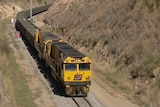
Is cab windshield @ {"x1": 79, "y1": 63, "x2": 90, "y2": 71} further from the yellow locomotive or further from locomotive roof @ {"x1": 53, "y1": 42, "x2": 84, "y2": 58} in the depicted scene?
locomotive roof @ {"x1": 53, "y1": 42, "x2": 84, "y2": 58}

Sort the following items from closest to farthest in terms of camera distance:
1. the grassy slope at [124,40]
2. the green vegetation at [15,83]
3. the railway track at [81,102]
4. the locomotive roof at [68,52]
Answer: the railway track at [81,102] < the green vegetation at [15,83] < the locomotive roof at [68,52] < the grassy slope at [124,40]

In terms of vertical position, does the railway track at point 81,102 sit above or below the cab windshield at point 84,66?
below

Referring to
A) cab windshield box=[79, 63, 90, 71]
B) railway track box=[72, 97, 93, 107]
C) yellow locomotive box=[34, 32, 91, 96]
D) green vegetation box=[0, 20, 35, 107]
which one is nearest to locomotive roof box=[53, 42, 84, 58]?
yellow locomotive box=[34, 32, 91, 96]

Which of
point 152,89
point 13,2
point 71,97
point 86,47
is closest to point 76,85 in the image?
point 71,97

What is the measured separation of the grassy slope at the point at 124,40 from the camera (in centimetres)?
2878

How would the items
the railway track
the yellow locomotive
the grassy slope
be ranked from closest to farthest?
the railway track → the yellow locomotive → the grassy slope

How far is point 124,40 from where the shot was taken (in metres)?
36.5

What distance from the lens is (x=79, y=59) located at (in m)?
25.3

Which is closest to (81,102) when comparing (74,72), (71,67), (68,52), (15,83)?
(74,72)

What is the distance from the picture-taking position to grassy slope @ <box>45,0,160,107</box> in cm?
2878

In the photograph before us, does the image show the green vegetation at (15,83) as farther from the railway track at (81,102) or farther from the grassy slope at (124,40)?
the grassy slope at (124,40)

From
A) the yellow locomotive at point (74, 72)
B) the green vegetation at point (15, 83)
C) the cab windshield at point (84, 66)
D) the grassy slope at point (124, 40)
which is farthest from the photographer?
the grassy slope at point (124, 40)

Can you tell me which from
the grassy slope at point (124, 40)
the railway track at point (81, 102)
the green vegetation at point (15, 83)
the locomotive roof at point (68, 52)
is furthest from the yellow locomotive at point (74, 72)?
the grassy slope at point (124, 40)

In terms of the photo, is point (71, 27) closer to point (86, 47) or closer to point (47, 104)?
point (86, 47)
